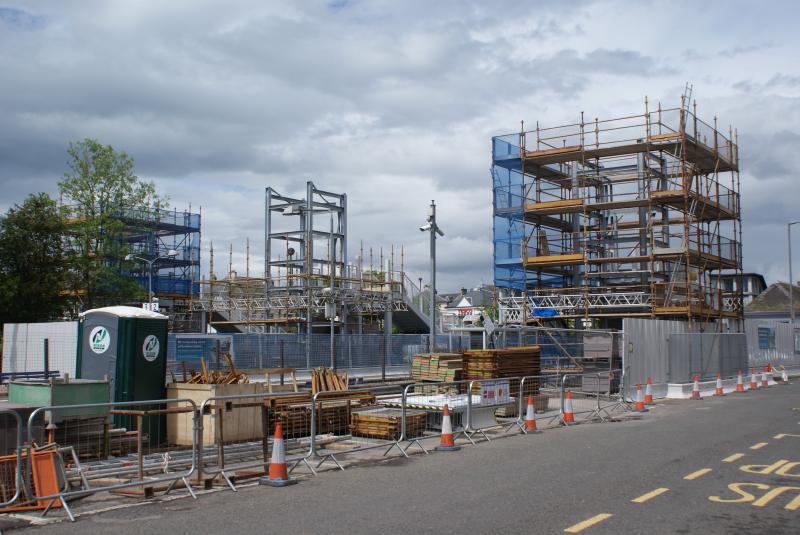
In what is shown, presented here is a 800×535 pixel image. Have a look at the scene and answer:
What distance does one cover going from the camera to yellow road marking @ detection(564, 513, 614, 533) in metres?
7.95

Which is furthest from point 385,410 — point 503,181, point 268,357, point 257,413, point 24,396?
point 503,181

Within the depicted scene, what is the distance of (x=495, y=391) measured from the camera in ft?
58.2

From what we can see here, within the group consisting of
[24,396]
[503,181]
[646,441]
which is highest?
[503,181]

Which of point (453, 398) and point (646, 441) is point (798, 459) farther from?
point (453, 398)

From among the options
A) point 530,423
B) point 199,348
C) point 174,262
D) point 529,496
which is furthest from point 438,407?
point 174,262

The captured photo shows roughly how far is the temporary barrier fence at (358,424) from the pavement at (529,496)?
5.22 feet

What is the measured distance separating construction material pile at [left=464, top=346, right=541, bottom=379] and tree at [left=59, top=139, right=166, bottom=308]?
2506 cm

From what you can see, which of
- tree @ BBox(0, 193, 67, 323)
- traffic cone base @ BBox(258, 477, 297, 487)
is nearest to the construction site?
traffic cone base @ BBox(258, 477, 297, 487)

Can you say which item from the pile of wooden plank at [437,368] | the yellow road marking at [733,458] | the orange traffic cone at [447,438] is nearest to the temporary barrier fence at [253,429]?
the orange traffic cone at [447,438]

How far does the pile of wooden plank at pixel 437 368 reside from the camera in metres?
22.5

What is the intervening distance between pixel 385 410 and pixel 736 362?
22.0 m

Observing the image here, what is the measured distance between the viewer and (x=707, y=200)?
140ft

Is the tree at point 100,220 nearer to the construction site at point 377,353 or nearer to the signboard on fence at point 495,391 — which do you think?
the construction site at point 377,353

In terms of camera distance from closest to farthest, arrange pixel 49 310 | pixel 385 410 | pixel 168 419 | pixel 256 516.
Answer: pixel 256 516, pixel 168 419, pixel 385 410, pixel 49 310
